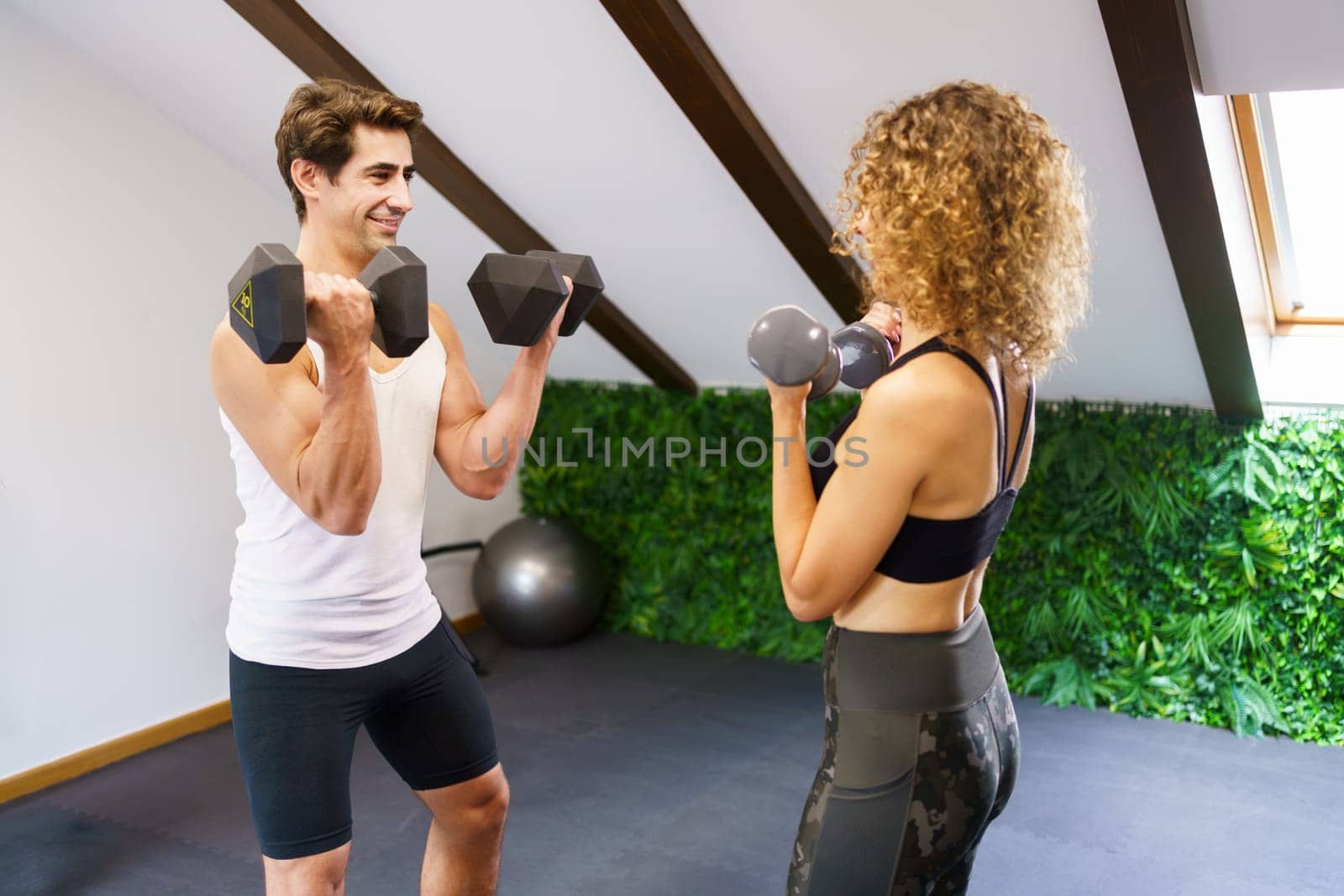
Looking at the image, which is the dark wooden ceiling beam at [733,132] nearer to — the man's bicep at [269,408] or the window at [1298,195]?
the window at [1298,195]

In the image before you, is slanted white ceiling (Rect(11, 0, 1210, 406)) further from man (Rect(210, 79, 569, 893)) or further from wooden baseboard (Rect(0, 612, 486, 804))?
wooden baseboard (Rect(0, 612, 486, 804))

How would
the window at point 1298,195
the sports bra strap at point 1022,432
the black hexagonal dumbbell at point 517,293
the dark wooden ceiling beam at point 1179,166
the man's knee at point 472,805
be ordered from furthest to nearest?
the window at point 1298,195 → the dark wooden ceiling beam at point 1179,166 → the man's knee at point 472,805 → the black hexagonal dumbbell at point 517,293 → the sports bra strap at point 1022,432

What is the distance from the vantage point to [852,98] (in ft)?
8.54

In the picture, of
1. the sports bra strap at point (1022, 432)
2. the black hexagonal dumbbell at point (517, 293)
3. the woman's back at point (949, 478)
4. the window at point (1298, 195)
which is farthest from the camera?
the window at point (1298, 195)

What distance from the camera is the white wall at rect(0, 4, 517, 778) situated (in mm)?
3104

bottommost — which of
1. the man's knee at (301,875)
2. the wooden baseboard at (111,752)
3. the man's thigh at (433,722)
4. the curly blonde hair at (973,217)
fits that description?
the wooden baseboard at (111,752)

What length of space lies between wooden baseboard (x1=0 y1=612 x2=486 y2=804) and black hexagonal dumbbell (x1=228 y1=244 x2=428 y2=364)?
6.72 feet

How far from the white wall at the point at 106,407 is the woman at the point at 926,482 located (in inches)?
106

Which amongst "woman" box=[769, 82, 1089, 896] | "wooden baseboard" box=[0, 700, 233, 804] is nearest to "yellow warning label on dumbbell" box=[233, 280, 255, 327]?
"woman" box=[769, 82, 1089, 896]

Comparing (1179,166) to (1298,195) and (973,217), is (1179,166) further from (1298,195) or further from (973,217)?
(973,217)

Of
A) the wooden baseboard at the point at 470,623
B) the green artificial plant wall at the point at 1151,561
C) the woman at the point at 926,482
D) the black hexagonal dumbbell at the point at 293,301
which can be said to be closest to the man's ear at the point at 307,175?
the black hexagonal dumbbell at the point at 293,301

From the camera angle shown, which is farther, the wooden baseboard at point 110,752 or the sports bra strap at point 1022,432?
the wooden baseboard at point 110,752

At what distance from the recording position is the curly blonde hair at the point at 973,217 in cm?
124

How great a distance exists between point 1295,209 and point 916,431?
245cm
